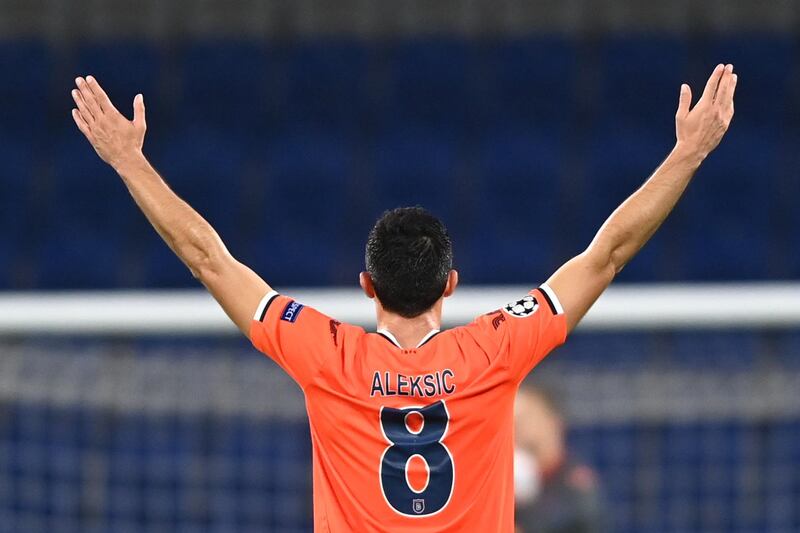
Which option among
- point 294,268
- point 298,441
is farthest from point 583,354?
point 294,268

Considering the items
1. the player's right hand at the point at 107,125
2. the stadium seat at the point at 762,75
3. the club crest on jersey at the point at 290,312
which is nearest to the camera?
the club crest on jersey at the point at 290,312

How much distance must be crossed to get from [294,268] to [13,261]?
2273 mm

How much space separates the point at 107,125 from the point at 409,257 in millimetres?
857

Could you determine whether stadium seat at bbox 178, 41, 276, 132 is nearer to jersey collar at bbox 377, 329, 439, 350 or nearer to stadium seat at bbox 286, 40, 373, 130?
stadium seat at bbox 286, 40, 373, 130

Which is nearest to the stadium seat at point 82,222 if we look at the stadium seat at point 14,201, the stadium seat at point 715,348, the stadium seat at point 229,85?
the stadium seat at point 14,201

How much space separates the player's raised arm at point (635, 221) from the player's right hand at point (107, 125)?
1059 mm

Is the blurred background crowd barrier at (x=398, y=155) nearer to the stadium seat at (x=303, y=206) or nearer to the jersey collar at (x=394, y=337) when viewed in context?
the stadium seat at (x=303, y=206)

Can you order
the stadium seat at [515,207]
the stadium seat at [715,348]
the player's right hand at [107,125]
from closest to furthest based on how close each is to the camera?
the player's right hand at [107,125], the stadium seat at [715,348], the stadium seat at [515,207]

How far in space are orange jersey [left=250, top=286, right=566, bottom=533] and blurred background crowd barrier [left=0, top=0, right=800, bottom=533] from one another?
469 cm

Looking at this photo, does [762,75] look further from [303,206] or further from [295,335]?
[295,335]

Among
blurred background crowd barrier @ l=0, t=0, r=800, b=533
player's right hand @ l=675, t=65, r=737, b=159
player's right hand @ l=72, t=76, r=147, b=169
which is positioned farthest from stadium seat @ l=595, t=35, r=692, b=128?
player's right hand @ l=72, t=76, r=147, b=169

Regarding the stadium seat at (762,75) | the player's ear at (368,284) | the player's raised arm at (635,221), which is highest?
the stadium seat at (762,75)

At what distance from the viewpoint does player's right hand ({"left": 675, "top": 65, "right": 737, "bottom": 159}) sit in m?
2.98

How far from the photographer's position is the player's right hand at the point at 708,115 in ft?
9.77
